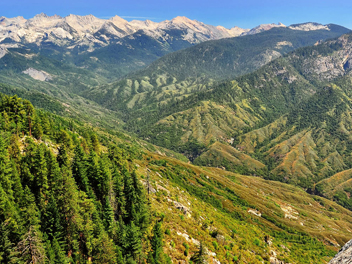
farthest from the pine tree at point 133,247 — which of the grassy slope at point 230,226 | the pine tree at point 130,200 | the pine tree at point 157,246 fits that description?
the grassy slope at point 230,226

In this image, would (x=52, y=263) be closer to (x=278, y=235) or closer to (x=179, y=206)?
(x=179, y=206)

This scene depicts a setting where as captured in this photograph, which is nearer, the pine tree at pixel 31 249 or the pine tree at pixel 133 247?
the pine tree at pixel 31 249

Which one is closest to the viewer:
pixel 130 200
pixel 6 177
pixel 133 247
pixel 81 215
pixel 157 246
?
pixel 6 177

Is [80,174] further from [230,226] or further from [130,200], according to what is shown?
[230,226]

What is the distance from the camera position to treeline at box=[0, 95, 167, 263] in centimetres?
3591

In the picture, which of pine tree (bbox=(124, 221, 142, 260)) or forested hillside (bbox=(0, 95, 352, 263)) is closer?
forested hillside (bbox=(0, 95, 352, 263))

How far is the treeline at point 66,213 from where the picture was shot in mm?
35906

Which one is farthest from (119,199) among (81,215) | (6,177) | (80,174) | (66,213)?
(6,177)

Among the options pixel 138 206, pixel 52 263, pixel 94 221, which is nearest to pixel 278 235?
pixel 138 206

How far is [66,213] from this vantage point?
4378cm

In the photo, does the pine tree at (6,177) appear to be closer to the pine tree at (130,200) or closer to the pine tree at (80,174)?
the pine tree at (80,174)

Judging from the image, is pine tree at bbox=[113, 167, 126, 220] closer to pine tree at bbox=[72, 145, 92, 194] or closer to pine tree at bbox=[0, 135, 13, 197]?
pine tree at bbox=[72, 145, 92, 194]

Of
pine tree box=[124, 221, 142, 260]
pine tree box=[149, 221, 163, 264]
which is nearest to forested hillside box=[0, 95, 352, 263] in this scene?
pine tree box=[124, 221, 142, 260]

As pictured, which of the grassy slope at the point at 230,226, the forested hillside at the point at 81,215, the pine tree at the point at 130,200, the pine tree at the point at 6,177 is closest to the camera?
the forested hillside at the point at 81,215
